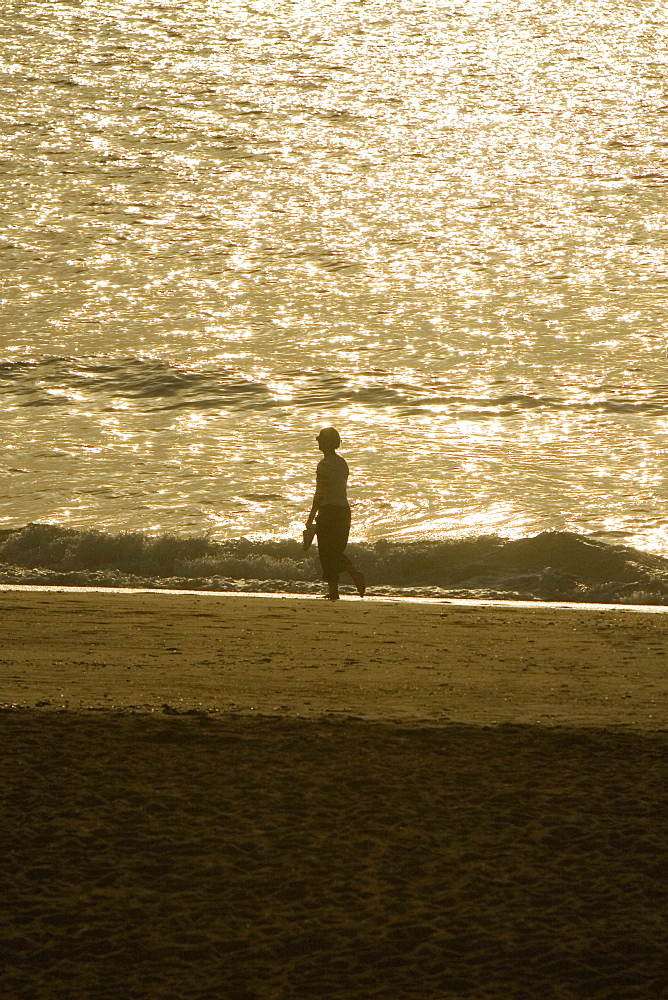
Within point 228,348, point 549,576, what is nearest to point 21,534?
point 549,576

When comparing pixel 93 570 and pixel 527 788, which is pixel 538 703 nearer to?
pixel 527 788

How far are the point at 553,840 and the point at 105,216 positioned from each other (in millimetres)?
36342

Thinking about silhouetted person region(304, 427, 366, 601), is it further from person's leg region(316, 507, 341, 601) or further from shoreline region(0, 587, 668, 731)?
shoreline region(0, 587, 668, 731)

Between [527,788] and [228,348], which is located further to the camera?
[228,348]

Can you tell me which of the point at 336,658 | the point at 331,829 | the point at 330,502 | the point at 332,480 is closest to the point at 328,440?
the point at 332,480

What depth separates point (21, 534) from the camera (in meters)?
13.5

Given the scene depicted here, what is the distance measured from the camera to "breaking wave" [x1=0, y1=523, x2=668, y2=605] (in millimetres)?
11594

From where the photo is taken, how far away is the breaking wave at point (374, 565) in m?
11.6

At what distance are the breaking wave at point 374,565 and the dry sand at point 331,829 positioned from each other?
188 inches

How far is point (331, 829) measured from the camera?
4.29 metres

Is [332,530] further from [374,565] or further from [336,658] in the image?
[374,565]

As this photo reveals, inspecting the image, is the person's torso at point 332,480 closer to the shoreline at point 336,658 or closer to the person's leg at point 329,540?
the person's leg at point 329,540

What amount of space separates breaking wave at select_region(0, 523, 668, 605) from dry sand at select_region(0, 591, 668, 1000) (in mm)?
4778

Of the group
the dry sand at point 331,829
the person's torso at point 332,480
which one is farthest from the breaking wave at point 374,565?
the dry sand at point 331,829
